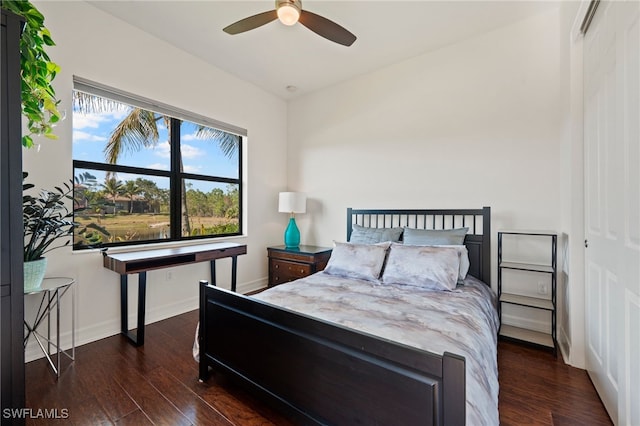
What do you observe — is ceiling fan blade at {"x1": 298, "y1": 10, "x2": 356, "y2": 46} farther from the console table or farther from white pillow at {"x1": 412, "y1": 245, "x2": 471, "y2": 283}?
the console table

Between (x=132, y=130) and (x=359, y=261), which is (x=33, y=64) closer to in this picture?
(x=132, y=130)

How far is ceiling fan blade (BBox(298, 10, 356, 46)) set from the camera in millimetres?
2125

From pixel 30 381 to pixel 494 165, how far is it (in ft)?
14.0

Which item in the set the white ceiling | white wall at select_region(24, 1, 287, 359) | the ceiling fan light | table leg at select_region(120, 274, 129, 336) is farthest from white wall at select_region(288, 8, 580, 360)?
table leg at select_region(120, 274, 129, 336)

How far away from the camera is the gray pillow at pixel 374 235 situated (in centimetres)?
314

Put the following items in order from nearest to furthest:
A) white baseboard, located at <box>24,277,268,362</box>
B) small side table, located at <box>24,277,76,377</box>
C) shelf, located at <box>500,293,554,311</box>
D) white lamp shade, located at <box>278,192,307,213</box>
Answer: small side table, located at <box>24,277,76,377</box> < white baseboard, located at <box>24,277,268,362</box> < shelf, located at <box>500,293,554,311</box> < white lamp shade, located at <box>278,192,307,213</box>

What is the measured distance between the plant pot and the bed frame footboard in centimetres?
111

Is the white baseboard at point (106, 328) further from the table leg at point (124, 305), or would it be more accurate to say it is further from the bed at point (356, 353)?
the bed at point (356, 353)

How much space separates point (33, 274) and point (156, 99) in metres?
1.99

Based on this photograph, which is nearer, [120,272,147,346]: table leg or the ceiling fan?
the ceiling fan

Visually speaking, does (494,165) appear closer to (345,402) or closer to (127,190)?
(345,402)

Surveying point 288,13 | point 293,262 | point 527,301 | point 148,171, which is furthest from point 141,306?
point 527,301

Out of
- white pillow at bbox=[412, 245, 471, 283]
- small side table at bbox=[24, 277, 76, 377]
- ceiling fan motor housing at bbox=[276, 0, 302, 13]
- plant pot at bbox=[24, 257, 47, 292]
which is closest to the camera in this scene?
plant pot at bbox=[24, 257, 47, 292]

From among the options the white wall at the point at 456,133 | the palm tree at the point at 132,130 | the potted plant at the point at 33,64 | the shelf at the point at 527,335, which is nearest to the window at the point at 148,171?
the palm tree at the point at 132,130
